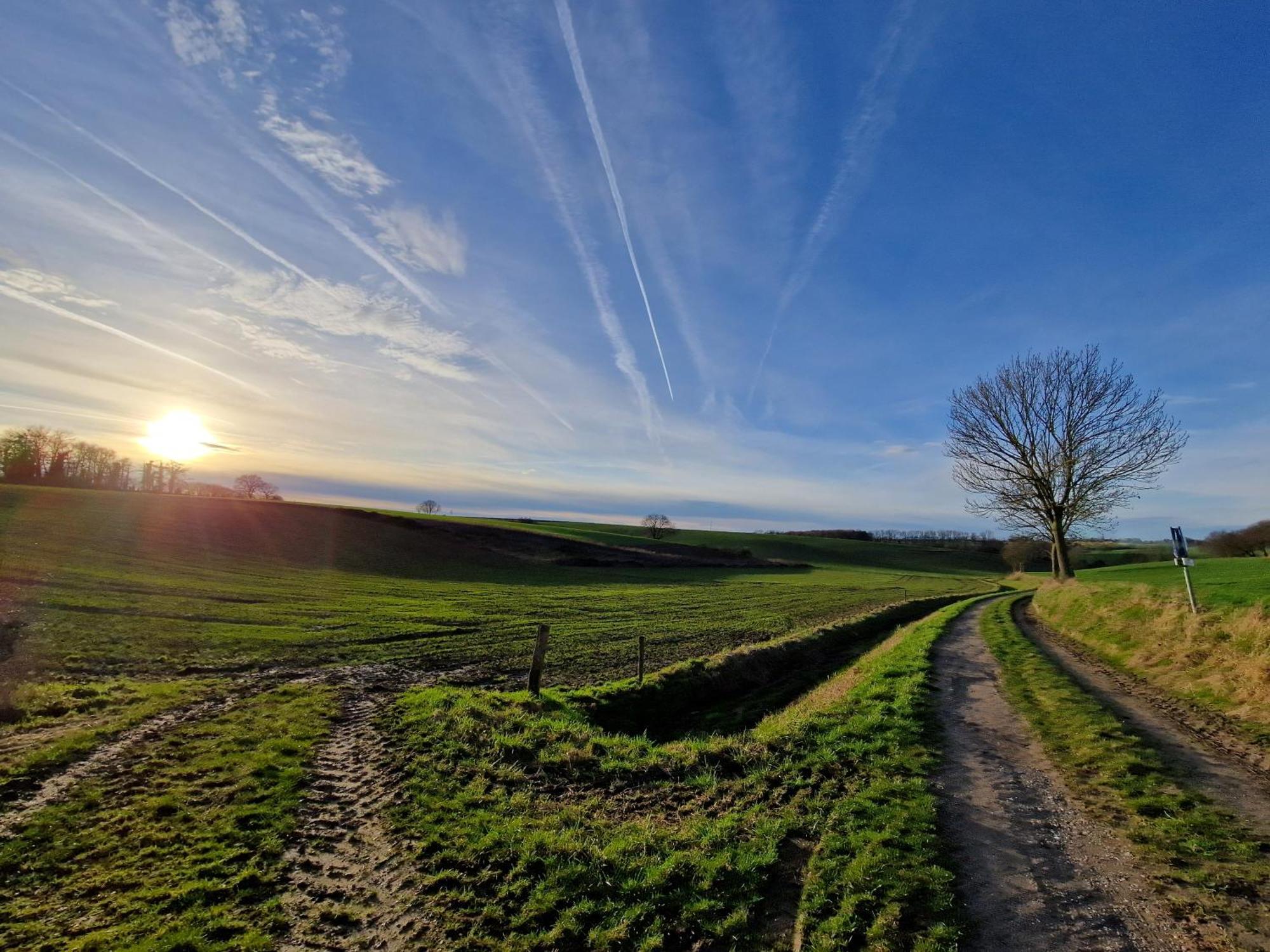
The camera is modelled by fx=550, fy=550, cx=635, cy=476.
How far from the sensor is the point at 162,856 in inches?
276

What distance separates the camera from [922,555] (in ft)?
375

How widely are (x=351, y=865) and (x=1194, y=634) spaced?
20.2m

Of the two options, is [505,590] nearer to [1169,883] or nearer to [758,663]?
[758,663]

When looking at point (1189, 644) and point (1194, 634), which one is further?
point (1194, 634)

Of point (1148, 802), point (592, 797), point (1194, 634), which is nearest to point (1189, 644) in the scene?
point (1194, 634)

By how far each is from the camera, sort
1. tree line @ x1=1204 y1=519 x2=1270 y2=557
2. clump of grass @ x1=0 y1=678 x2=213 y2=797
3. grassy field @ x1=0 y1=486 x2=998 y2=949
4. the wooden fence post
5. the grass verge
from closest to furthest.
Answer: the grass verge, grassy field @ x1=0 y1=486 x2=998 y2=949, clump of grass @ x1=0 y1=678 x2=213 y2=797, the wooden fence post, tree line @ x1=1204 y1=519 x2=1270 y2=557

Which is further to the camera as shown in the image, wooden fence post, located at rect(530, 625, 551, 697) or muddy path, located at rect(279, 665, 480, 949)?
wooden fence post, located at rect(530, 625, 551, 697)

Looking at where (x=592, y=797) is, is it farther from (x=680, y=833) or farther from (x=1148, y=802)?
Result: (x=1148, y=802)

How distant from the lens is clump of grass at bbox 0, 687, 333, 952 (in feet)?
18.7

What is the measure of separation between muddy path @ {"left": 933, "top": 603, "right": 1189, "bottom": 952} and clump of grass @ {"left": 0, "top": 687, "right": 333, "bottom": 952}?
7404mm

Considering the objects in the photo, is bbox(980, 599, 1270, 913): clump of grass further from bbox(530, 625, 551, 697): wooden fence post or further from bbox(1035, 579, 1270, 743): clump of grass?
bbox(530, 625, 551, 697): wooden fence post

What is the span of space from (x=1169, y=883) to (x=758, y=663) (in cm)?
1506

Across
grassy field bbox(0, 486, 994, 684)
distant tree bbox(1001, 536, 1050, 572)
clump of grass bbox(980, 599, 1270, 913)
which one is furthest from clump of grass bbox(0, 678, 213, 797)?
distant tree bbox(1001, 536, 1050, 572)

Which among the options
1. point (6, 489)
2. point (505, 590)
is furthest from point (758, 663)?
point (6, 489)
